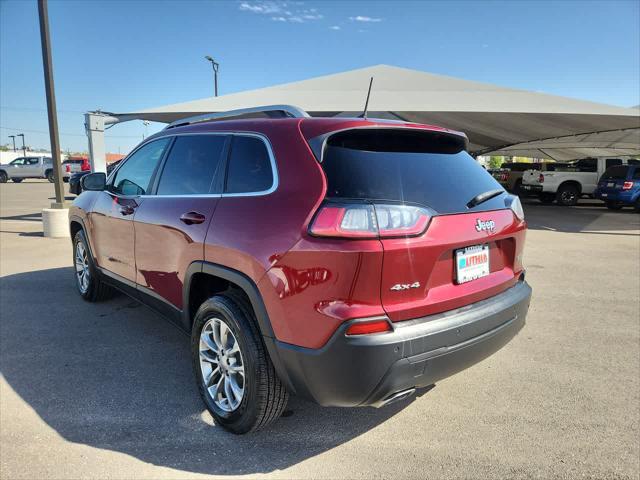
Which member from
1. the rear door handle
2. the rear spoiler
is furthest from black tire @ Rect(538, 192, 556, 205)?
the rear door handle

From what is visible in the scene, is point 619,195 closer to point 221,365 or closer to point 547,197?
point 547,197

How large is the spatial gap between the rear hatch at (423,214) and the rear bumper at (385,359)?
0.30 feet

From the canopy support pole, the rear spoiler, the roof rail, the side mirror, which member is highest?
the canopy support pole

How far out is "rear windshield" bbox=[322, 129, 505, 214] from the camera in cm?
212

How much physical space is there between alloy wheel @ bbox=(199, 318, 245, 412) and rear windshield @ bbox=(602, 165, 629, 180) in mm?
18272

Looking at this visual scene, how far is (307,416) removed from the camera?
2820 millimetres

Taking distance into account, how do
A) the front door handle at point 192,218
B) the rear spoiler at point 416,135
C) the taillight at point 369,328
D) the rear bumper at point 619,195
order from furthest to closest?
the rear bumper at point 619,195
the front door handle at point 192,218
the rear spoiler at point 416,135
the taillight at point 369,328

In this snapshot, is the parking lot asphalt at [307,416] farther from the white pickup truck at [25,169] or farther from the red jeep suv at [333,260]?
the white pickup truck at [25,169]

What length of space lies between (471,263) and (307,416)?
141 centimetres

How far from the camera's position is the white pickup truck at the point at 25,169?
33.8m

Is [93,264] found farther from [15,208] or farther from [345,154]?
[15,208]

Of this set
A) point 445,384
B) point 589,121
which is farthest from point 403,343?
point 589,121

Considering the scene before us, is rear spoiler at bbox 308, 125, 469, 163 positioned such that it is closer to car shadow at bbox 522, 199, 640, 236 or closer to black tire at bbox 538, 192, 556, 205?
car shadow at bbox 522, 199, 640, 236

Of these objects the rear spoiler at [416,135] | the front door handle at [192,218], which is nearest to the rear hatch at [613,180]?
the rear spoiler at [416,135]
